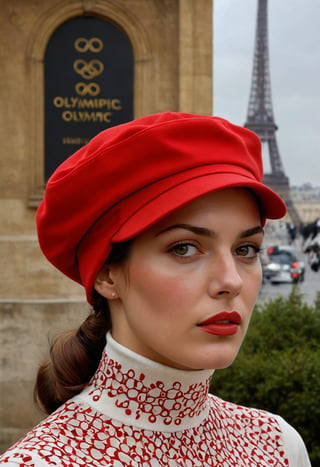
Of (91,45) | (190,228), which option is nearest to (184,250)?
(190,228)

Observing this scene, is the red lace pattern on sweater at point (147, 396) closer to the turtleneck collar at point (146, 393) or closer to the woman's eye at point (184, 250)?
the turtleneck collar at point (146, 393)

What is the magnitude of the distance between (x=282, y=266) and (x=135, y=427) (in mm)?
19552

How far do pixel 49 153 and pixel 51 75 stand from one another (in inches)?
29.9

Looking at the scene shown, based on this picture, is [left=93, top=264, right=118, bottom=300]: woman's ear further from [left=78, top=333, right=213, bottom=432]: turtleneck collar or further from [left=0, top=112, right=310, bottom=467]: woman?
[left=78, top=333, right=213, bottom=432]: turtleneck collar

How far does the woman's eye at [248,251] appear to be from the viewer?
1634 millimetres

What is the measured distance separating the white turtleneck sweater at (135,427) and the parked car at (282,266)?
56.6ft

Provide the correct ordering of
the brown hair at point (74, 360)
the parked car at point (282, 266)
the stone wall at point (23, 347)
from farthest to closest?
the parked car at point (282, 266), the stone wall at point (23, 347), the brown hair at point (74, 360)

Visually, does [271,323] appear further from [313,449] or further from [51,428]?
[51,428]

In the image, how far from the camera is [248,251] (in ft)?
5.41

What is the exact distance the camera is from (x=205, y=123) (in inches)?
61.4

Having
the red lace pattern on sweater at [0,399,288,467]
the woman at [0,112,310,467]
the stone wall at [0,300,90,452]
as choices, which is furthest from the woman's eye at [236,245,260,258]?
the stone wall at [0,300,90,452]

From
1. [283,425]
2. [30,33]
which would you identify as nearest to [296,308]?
[30,33]

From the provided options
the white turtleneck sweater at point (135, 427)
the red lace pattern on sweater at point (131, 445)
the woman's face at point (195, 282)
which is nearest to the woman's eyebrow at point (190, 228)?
the woman's face at point (195, 282)

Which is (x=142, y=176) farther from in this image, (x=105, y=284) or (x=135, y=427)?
(x=135, y=427)
